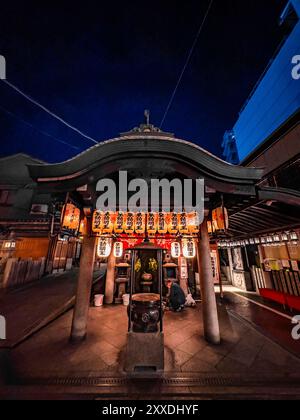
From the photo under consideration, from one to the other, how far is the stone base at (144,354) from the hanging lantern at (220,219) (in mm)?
4153

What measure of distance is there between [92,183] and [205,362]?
7142 mm

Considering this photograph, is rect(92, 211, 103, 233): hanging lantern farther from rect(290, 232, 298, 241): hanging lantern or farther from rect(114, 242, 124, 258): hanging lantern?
rect(290, 232, 298, 241): hanging lantern

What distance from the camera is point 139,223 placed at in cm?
686

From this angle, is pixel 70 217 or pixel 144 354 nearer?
pixel 144 354

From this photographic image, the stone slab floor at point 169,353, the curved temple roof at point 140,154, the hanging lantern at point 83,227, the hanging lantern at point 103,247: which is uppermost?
the curved temple roof at point 140,154

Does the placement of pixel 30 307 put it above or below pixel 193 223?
below

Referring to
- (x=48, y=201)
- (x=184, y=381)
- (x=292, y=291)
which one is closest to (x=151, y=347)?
(x=184, y=381)

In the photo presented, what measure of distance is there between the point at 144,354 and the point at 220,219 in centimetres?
507

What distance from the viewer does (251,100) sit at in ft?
99.7

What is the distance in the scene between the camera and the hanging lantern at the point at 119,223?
266 inches

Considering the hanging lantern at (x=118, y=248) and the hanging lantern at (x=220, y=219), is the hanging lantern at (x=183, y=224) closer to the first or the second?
the hanging lantern at (x=220, y=219)

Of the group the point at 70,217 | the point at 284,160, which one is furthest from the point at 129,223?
the point at 284,160

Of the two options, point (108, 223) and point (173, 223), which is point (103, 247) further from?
point (173, 223)

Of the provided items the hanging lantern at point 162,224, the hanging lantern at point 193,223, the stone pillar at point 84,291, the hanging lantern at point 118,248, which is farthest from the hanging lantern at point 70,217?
the hanging lantern at point 193,223
